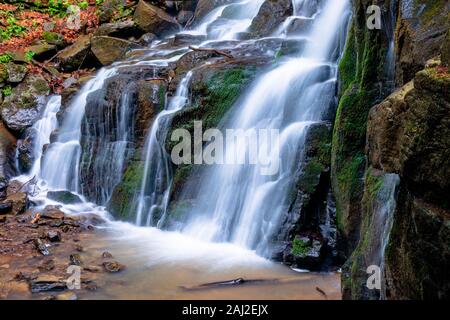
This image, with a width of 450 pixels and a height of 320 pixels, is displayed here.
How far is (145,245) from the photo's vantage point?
721 cm

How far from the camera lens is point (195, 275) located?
19.0ft

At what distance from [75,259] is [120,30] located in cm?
975

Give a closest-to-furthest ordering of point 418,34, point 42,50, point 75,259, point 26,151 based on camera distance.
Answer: point 418,34, point 75,259, point 26,151, point 42,50

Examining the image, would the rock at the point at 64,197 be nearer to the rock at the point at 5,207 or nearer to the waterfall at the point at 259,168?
the rock at the point at 5,207

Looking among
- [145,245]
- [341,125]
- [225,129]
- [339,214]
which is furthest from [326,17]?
[145,245]

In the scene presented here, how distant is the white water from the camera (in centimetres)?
673

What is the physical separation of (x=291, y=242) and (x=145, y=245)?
2.36m

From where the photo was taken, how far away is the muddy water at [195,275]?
5246 millimetres

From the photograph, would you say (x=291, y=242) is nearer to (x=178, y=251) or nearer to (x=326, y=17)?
(x=178, y=251)

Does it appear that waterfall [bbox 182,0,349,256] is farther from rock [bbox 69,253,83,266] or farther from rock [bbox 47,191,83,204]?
rock [bbox 47,191,83,204]

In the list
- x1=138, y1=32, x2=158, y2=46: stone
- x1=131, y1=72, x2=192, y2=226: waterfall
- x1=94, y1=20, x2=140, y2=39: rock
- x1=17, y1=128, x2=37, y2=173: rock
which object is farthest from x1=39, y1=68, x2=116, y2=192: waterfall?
x1=94, y1=20, x2=140, y2=39: rock

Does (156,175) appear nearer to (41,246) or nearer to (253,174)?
(253,174)

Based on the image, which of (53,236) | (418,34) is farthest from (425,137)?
(53,236)

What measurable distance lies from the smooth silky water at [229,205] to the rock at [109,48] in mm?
3299
